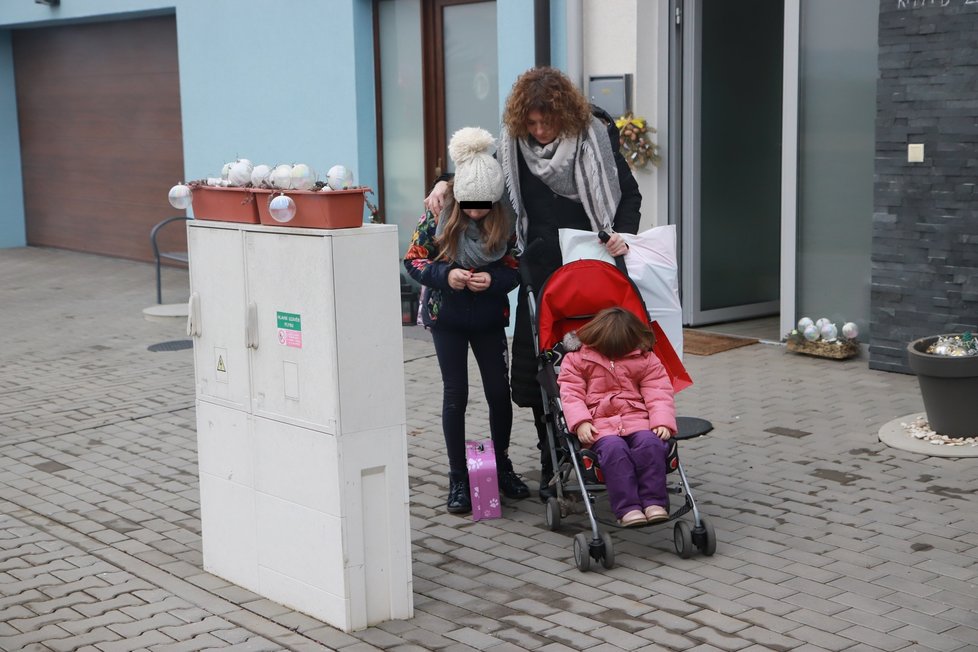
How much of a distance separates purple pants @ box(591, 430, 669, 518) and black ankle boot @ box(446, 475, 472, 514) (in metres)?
1.02

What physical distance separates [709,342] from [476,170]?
453 cm

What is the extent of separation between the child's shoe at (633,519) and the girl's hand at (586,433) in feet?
1.18

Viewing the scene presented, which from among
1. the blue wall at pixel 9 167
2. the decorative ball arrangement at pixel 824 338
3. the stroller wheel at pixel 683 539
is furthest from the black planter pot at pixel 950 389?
the blue wall at pixel 9 167

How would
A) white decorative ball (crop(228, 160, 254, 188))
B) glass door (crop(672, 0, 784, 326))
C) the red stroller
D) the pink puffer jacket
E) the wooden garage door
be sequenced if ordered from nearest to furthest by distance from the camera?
white decorative ball (crop(228, 160, 254, 188)), the pink puffer jacket, the red stroller, glass door (crop(672, 0, 784, 326)), the wooden garage door

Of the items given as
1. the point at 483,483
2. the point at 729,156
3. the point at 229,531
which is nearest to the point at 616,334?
the point at 483,483

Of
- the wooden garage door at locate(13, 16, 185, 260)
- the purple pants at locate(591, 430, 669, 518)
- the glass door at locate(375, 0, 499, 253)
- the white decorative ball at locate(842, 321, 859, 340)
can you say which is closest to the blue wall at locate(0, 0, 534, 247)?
the glass door at locate(375, 0, 499, 253)

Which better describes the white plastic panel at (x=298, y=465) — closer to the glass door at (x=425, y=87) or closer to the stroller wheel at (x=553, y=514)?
the stroller wheel at (x=553, y=514)

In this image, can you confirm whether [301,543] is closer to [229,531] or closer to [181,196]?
[229,531]

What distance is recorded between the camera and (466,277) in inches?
238

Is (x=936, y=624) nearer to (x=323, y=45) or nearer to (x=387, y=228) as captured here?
(x=387, y=228)

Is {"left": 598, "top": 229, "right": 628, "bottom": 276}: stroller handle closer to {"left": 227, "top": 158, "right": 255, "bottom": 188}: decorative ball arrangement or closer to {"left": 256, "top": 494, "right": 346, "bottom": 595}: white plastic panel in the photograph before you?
{"left": 227, "top": 158, "right": 255, "bottom": 188}: decorative ball arrangement

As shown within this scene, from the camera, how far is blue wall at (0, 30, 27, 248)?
18469 mm

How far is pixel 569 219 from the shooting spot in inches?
253

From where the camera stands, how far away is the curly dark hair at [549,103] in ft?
20.2
